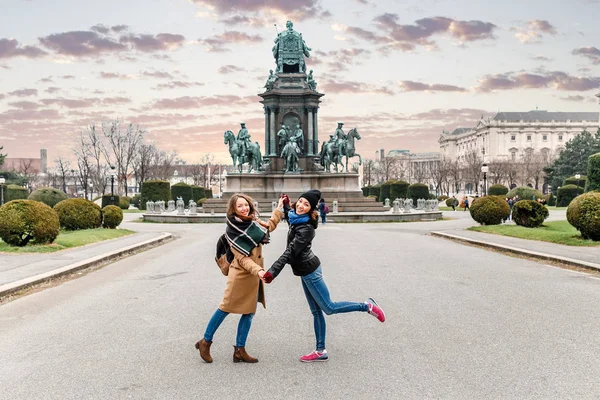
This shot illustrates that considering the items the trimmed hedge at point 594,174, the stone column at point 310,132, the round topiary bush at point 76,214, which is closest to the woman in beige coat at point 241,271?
the round topiary bush at point 76,214

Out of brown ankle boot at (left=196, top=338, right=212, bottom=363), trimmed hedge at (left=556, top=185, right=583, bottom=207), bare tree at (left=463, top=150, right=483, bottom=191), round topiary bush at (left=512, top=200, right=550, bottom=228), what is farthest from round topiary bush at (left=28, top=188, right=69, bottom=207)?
bare tree at (left=463, top=150, right=483, bottom=191)

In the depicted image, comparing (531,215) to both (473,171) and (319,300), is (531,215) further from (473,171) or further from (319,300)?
(473,171)

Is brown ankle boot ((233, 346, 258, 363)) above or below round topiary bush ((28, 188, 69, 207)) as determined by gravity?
below

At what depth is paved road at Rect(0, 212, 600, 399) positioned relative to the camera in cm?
553

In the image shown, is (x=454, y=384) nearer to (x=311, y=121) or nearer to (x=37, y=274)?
(x=37, y=274)

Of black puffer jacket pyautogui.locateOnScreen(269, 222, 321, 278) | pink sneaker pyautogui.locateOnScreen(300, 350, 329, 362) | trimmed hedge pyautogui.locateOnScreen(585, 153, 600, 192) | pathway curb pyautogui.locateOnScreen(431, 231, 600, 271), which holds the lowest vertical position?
pathway curb pyautogui.locateOnScreen(431, 231, 600, 271)

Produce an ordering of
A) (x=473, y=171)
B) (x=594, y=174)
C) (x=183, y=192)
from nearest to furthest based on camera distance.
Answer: (x=594, y=174) → (x=183, y=192) → (x=473, y=171)

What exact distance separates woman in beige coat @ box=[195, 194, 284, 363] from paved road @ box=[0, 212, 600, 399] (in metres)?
0.29

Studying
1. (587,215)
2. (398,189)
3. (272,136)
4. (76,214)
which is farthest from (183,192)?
(587,215)

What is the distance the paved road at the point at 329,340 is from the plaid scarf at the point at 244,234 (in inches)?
47.8

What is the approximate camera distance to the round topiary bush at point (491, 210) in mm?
27356

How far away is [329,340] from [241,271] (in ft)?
5.67

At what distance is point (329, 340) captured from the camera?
7258 millimetres

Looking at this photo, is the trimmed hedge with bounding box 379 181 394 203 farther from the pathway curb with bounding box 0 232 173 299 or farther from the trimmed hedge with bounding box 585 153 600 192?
the pathway curb with bounding box 0 232 173 299
